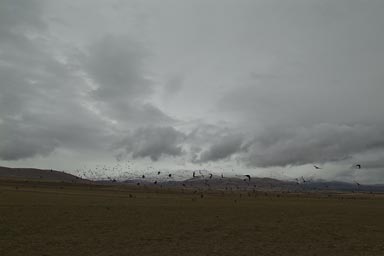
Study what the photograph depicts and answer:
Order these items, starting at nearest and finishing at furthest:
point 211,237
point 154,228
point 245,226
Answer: point 211,237 < point 154,228 < point 245,226

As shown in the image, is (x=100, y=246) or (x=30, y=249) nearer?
(x=30, y=249)

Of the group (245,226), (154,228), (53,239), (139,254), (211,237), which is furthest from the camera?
(245,226)

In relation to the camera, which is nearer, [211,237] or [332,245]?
[332,245]

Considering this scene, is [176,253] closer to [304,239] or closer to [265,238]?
[265,238]

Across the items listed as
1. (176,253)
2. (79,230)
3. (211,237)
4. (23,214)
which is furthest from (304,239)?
(23,214)

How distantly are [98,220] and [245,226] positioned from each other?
13657 millimetres


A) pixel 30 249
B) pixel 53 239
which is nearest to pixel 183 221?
pixel 53 239

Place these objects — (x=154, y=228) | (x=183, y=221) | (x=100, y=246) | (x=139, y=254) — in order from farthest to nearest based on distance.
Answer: (x=183, y=221) < (x=154, y=228) < (x=100, y=246) < (x=139, y=254)

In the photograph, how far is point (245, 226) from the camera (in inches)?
1430

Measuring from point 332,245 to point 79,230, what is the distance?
1811 centimetres

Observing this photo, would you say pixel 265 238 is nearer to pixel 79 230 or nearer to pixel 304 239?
pixel 304 239

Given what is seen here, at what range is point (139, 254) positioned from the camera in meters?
21.5

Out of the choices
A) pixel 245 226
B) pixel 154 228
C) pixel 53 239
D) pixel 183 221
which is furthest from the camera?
pixel 183 221

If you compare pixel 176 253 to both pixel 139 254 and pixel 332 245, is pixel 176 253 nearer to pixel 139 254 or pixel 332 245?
pixel 139 254
